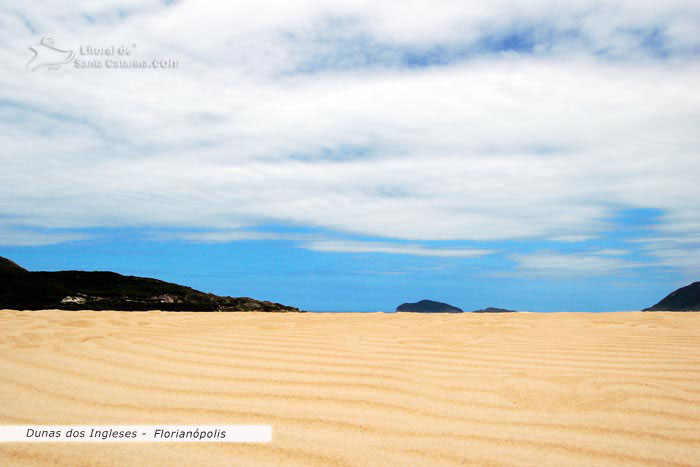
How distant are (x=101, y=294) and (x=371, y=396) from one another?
1284cm

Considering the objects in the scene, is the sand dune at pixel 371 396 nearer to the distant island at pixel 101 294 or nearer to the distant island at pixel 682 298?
the distant island at pixel 101 294

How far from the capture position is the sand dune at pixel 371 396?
177 cm

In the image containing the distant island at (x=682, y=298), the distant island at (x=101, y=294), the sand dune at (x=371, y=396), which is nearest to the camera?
the sand dune at (x=371, y=396)

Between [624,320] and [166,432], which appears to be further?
[624,320]

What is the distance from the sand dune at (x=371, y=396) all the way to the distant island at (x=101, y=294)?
29.0ft

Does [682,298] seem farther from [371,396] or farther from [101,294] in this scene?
[371,396]

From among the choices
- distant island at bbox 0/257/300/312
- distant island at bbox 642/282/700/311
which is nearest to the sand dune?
distant island at bbox 0/257/300/312

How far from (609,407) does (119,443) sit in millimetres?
1969

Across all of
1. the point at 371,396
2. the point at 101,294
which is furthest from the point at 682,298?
the point at 371,396

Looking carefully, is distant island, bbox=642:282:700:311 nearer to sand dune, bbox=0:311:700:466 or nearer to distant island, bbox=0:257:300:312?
distant island, bbox=0:257:300:312

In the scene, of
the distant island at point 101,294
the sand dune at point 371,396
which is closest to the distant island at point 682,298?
the distant island at point 101,294

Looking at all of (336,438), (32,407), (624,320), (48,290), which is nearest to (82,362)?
(32,407)

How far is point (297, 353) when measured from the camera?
127 inches

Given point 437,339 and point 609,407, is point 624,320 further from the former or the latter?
point 609,407
